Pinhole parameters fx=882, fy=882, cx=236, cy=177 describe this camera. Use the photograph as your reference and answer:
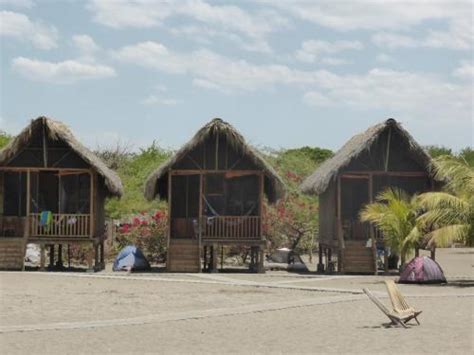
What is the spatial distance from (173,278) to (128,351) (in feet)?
40.7

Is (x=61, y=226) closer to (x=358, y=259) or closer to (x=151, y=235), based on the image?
(x=151, y=235)

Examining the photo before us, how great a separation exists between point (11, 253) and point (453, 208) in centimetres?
1271

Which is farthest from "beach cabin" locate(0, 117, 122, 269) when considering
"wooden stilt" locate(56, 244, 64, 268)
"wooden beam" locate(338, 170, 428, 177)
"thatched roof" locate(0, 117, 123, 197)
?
"wooden beam" locate(338, 170, 428, 177)

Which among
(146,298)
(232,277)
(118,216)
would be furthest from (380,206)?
(118,216)

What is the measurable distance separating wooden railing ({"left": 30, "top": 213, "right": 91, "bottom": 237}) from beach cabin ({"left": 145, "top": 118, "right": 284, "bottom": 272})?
2190 millimetres

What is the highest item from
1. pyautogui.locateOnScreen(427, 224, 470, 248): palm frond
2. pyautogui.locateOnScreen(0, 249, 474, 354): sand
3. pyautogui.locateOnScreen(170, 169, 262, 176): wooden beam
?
pyautogui.locateOnScreen(170, 169, 262, 176): wooden beam

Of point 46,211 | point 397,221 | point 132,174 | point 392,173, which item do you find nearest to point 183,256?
point 46,211

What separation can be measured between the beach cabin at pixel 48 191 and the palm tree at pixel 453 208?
999 centimetres

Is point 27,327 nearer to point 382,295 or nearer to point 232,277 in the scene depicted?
point 382,295

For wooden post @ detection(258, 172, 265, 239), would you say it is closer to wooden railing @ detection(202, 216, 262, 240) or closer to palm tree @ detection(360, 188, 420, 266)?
wooden railing @ detection(202, 216, 262, 240)

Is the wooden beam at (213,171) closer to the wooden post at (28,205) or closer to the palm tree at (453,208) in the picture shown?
the wooden post at (28,205)

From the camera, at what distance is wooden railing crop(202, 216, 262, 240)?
2616cm

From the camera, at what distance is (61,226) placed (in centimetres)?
2609

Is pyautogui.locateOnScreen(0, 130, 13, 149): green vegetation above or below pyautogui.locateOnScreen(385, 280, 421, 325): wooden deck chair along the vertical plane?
above
